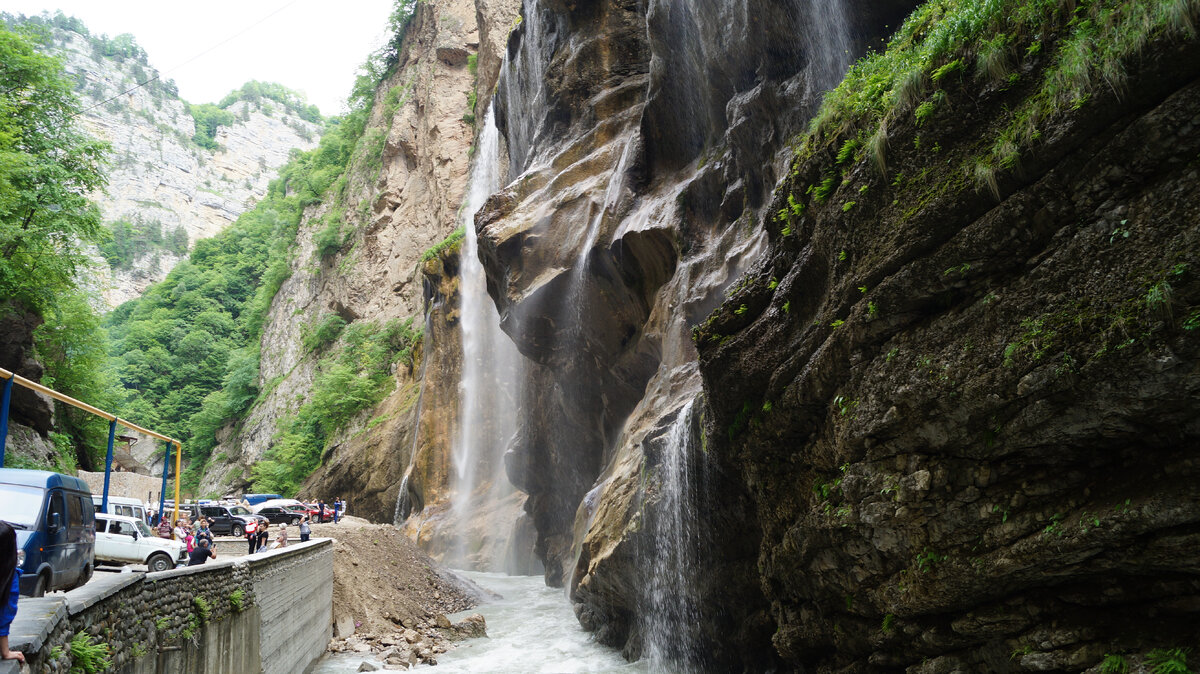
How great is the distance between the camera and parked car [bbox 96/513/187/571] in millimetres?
15718

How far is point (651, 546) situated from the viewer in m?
14.6

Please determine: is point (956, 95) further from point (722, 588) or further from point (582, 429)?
Result: point (582, 429)

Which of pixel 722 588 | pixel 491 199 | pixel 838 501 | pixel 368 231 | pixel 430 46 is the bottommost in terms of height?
pixel 722 588

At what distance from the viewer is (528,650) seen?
57.0 ft

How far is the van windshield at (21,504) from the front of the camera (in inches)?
363

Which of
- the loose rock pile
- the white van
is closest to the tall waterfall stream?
the loose rock pile

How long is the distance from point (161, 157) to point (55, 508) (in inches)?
5391

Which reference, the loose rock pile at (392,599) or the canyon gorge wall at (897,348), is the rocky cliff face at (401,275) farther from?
the canyon gorge wall at (897,348)

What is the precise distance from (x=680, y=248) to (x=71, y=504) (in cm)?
1363

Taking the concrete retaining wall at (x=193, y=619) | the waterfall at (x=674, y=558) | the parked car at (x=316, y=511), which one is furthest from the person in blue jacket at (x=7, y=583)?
the parked car at (x=316, y=511)

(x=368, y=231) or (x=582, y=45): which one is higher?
(x=368, y=231)

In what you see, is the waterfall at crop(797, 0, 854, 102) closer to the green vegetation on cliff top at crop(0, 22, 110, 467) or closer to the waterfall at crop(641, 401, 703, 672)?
the waterfall at crop(641, 401, 703, 672)

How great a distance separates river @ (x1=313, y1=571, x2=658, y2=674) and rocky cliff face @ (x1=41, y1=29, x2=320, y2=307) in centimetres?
10453

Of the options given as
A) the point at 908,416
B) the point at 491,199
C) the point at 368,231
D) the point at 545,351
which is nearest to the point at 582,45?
the point at 491,199
